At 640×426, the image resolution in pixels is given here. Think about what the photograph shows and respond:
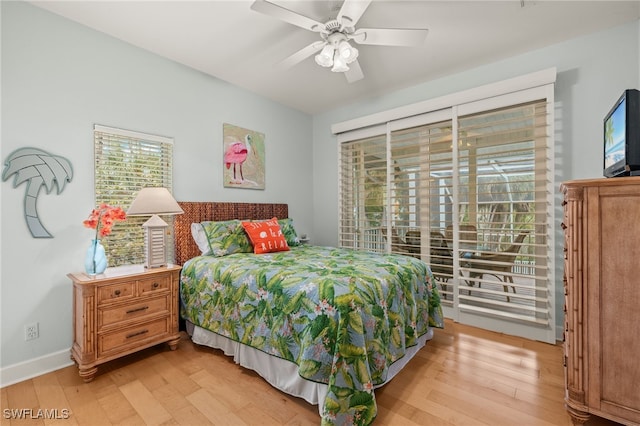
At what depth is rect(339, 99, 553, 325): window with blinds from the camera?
2.69m

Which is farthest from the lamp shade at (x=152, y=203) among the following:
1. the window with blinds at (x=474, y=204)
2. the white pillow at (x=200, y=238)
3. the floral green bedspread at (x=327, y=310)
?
the window with blinds at (x=474, y=204)

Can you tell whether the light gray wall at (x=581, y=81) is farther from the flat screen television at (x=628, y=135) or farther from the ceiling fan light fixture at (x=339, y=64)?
the ceiling fan light fixture at (x=339, y=64)

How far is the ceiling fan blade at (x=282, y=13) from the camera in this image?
1.73 metres

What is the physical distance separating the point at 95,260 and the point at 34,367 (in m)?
0.86

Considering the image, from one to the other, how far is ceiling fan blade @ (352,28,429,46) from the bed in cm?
165

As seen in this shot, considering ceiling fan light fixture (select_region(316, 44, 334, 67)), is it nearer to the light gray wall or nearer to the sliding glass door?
the sliding glass door

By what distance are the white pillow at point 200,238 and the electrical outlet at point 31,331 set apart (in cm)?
127

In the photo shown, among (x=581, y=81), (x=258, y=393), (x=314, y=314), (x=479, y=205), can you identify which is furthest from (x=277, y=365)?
(x=581, y=81)

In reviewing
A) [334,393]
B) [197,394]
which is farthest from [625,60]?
[197,394]

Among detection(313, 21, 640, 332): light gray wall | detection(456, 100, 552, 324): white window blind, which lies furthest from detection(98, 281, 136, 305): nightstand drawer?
detection(313, 21, 640, 332): light gray wall

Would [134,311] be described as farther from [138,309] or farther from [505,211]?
[505,211]

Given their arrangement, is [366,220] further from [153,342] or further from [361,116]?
[153,342]

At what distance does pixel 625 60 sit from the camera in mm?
2377

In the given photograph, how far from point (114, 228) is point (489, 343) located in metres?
3.49
